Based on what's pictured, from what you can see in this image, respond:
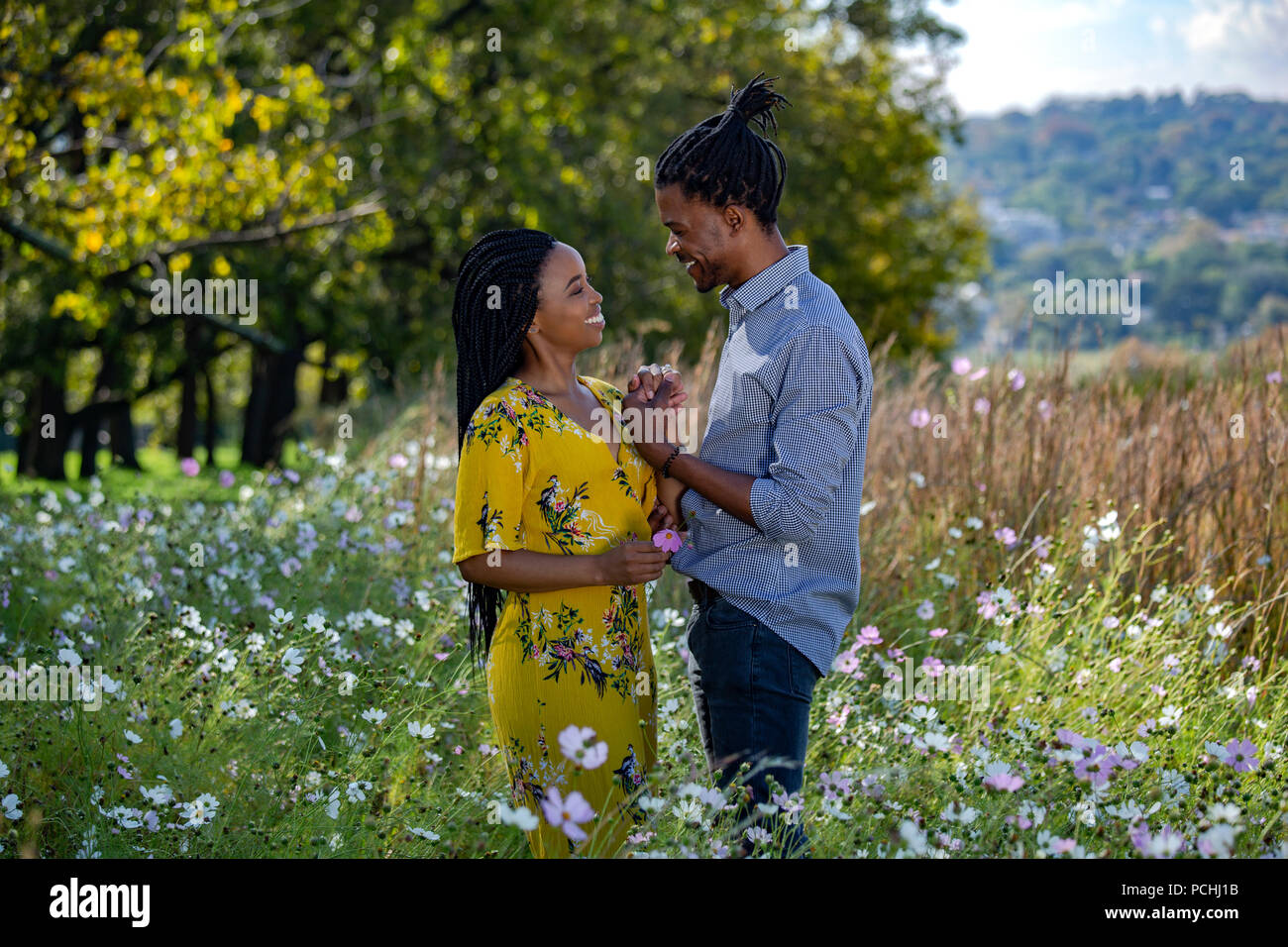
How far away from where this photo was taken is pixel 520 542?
2732 millimetres

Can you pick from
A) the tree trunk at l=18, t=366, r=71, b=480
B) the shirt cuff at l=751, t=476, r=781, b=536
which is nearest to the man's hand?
the shirt cuff at l=751, t=476, r=781, b=536

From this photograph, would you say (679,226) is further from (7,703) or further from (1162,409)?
(1162,409)

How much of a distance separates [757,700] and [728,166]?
122cm

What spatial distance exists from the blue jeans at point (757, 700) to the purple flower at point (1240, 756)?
1197mm

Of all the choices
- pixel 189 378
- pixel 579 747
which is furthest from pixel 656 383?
pixel 189 378

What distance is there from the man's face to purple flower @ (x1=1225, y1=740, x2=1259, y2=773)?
1806 mm

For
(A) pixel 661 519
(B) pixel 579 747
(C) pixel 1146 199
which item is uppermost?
(C) pixel 1146 199

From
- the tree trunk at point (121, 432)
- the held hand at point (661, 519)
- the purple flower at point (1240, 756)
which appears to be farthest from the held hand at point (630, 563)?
Answer: the tree trunk at point (121, 432)

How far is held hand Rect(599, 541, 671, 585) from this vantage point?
2666mm

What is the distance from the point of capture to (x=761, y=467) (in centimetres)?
274

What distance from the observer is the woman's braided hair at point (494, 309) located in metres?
2.85

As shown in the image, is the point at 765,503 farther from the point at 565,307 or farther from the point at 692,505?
the point at 565,307

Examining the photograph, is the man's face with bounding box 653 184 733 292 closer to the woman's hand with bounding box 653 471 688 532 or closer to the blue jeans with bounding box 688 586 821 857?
the woman's hand with bounding box 653 471 688 532
